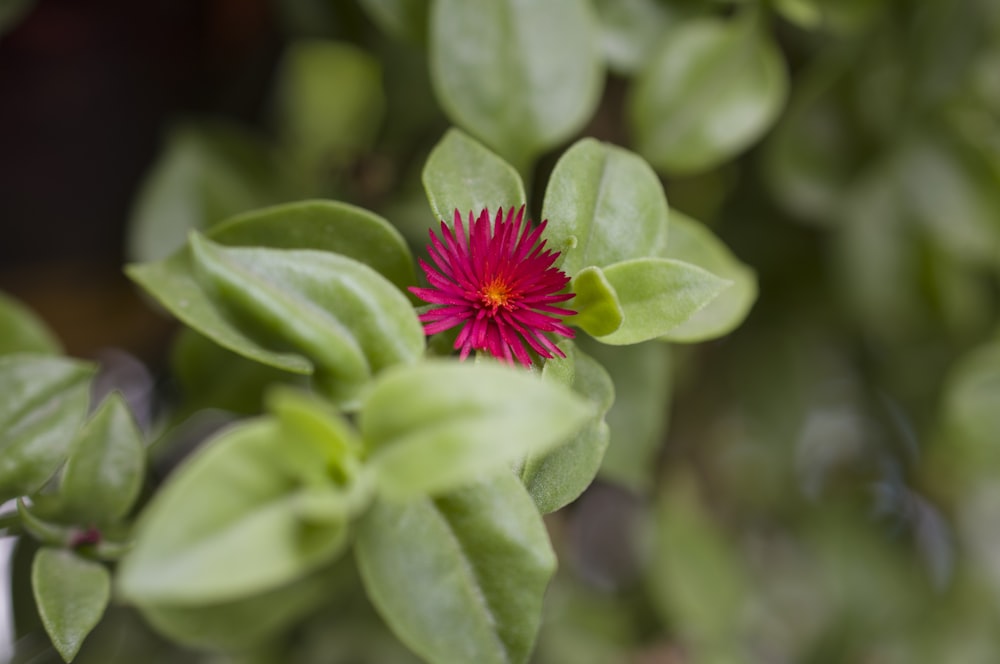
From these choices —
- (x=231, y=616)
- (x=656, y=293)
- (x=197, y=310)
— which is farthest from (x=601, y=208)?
(x=231, y=616)

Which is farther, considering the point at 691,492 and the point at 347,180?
the point at 691,492

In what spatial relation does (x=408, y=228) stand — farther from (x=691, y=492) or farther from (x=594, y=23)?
(x=691, y=492)

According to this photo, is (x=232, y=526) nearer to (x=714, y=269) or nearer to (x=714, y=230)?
(x=714, y=269)

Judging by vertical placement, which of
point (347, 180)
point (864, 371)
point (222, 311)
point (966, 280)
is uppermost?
point (222, 311)

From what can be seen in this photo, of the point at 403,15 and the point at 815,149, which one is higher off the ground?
the point at 403,15

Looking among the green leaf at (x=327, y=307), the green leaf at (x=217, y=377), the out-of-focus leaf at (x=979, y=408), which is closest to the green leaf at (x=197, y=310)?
the green leaf at (x=327, y=307)

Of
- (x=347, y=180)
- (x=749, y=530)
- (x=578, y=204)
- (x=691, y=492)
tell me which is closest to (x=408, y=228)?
(x=347, y=180)

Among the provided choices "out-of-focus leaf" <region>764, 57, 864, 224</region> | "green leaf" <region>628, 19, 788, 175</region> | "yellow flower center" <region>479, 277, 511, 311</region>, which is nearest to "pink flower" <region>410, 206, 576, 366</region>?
"yellow flower center" <region>479, 277, 511, 311</region>
